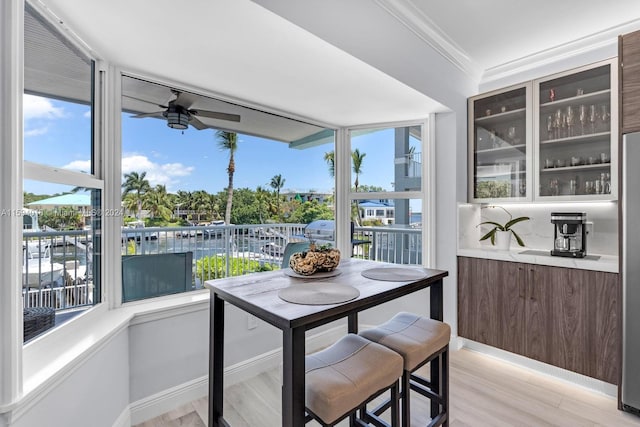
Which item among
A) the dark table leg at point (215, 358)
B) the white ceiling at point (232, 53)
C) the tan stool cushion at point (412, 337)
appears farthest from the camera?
the dark table leg at point (215, 358)

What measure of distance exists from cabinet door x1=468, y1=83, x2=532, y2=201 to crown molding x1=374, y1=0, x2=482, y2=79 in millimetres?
322

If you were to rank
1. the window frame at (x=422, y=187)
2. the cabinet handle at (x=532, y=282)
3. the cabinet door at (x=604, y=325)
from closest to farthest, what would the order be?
the cabinet door at (x=604, y=325)
the cabinet handle at (x=532, y=282)
the window frame at (x=422, y=187)

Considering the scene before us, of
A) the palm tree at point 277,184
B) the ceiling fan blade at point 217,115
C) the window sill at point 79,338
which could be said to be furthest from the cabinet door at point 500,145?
the window sill at point 79,338

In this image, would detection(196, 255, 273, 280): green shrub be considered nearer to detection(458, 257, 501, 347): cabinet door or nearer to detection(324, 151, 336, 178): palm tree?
detection(324, 151, 336, 178): palm tree

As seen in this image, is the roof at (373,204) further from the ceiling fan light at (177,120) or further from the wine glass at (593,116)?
the ceiling fan light at (177,120)

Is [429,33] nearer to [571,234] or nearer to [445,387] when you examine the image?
[571,234]

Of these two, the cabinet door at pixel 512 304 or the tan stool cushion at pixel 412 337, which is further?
the cabinet door at pixel 512 304

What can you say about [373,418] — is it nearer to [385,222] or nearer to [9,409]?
[9,409]

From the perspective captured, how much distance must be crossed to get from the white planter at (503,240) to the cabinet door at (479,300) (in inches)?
11.0

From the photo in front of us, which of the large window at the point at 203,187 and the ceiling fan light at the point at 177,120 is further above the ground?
the ceiling fan light at the point at 177,120

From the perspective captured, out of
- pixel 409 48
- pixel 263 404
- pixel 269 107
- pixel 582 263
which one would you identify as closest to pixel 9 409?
pixel 263 404

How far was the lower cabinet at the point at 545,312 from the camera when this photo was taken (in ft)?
7.06

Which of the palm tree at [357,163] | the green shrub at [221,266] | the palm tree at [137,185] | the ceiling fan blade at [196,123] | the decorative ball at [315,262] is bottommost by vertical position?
the green shrub at [221,266]

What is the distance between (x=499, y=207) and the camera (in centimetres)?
312
